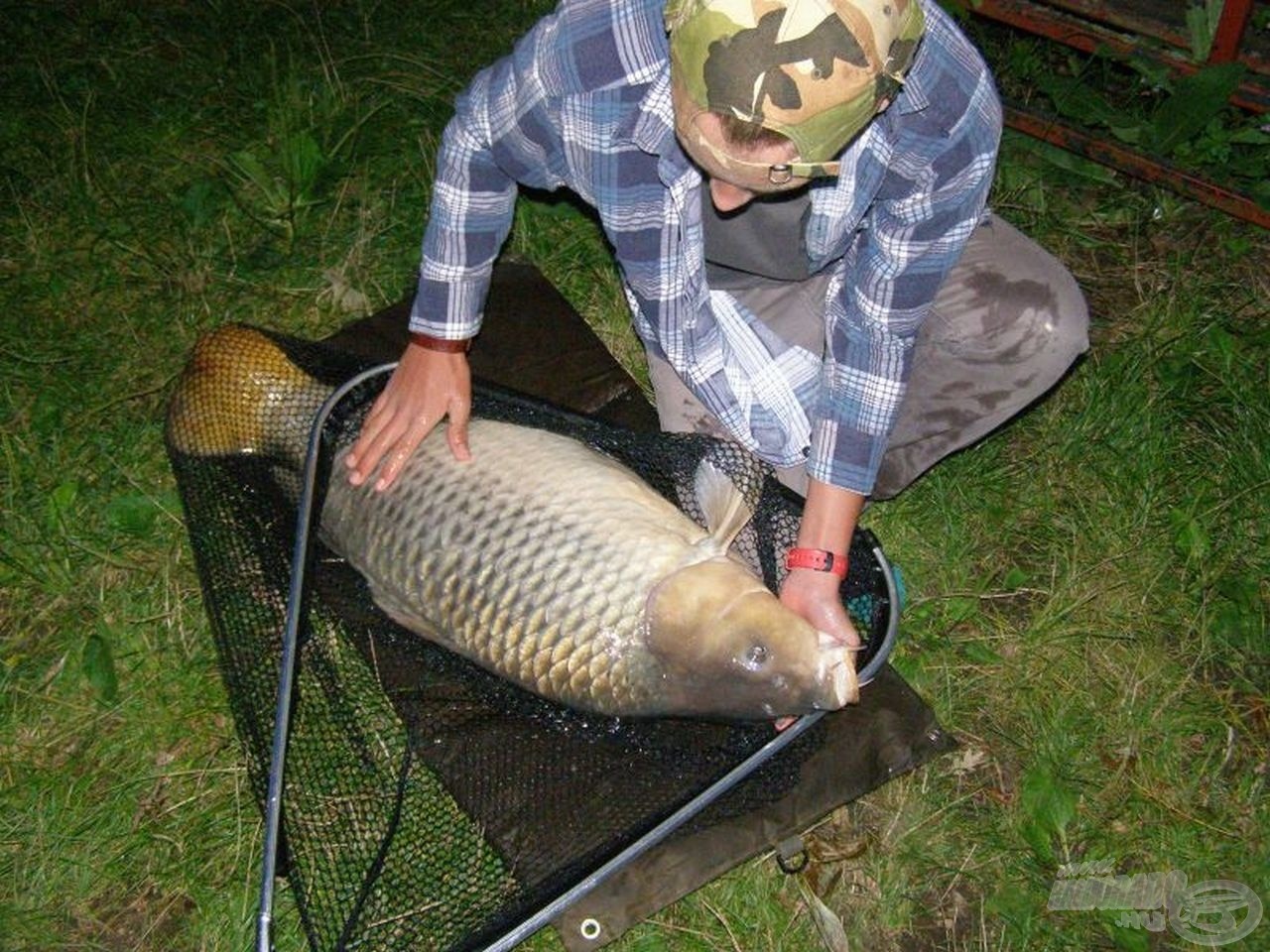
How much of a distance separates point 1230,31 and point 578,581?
229 centimetres

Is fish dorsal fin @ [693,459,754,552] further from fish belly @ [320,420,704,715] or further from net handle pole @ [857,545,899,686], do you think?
net handle pole @ [857,545,899,686]

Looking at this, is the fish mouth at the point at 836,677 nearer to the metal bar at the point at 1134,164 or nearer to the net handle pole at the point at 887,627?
the net handle pole at the point at 887,627

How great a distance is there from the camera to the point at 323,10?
4012 mm

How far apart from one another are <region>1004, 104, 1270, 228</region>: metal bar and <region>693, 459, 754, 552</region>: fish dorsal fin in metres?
1.80

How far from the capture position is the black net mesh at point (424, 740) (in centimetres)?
231

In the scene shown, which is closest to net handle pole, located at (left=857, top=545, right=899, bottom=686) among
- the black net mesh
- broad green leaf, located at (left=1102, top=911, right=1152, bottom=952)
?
the black net mesh

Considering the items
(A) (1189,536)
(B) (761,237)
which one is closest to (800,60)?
(B) (761,237)

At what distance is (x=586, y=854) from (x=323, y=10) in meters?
3.01

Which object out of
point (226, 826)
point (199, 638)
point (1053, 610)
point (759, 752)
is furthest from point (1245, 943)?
point (199, 638)

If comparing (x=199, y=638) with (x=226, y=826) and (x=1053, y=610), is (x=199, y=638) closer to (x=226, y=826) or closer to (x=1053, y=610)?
(x=226, y=826)

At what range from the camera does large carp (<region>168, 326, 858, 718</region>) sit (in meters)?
2.13

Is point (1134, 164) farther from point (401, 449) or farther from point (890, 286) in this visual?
point (401, 449)

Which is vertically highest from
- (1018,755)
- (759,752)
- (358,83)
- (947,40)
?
(947,40)

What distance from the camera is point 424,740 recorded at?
253 centimetres
